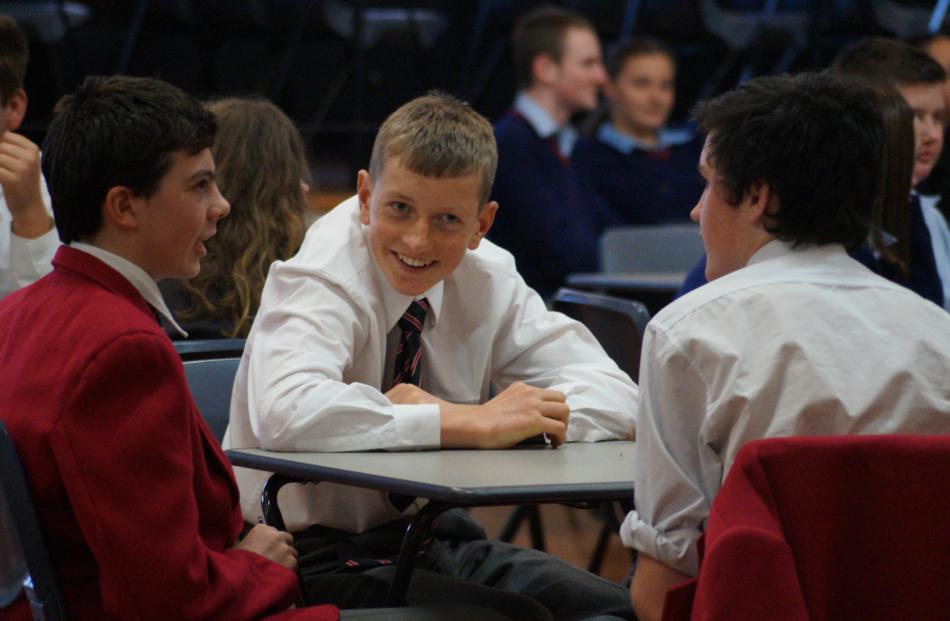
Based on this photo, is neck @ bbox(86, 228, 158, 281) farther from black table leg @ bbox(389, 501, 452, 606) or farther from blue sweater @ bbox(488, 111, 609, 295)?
blue sweater @ bbox(488, 111, 609, 295)

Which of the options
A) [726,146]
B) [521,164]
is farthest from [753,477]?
A: [521,164]

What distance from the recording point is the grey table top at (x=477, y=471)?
1.58 metres

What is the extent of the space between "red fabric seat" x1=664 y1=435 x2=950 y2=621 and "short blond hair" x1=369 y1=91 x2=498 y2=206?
3.08 feet

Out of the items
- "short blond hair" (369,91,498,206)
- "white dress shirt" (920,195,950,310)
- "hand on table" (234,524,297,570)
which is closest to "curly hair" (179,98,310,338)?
"short blond hair" (369,91,498,206)

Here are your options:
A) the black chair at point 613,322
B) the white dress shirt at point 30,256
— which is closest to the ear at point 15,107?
the white dress shirt at point 30,256

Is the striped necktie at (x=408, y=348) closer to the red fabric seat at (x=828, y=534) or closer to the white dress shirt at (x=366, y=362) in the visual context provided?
the white dress shirt at (x=366, y=362)

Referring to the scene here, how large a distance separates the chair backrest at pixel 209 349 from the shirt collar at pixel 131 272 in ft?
2.13

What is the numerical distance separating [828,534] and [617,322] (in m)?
1.44

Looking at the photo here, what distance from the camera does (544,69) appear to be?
219 inches

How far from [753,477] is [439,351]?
3.40 ft

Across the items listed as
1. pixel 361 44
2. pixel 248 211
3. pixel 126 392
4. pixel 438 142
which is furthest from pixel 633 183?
pixel 126 392

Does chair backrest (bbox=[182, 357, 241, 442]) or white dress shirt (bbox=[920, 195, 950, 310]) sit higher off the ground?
chair backrest (bbox=[182, 357, 241, 442])

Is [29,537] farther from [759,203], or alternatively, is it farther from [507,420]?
[759,203]

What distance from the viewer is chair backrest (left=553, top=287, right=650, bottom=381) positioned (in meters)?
2.65
